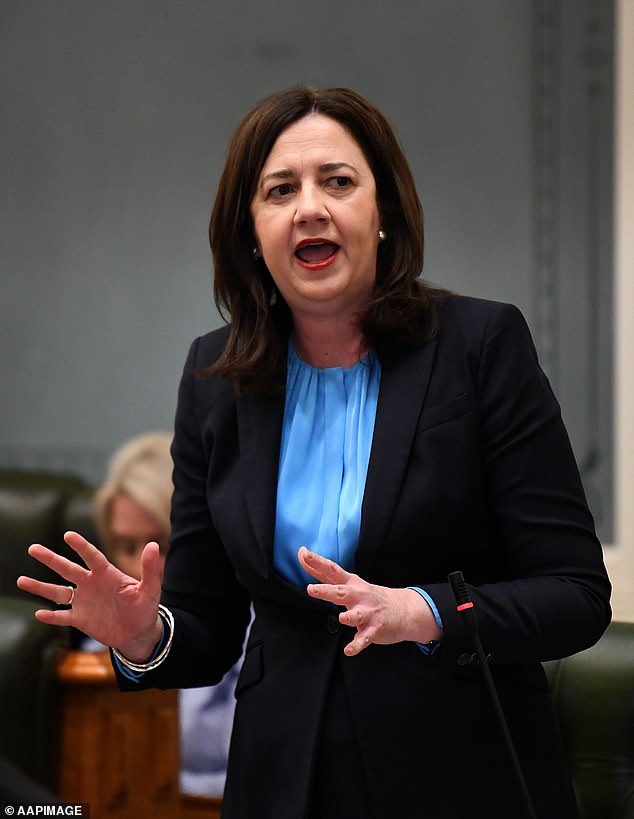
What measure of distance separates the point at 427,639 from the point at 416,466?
0.20m

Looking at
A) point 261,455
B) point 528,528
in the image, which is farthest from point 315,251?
point 528,528

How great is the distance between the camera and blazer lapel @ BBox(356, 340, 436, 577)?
4.20ft

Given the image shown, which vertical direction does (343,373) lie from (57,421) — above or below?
above

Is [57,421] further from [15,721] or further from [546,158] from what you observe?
[15,721]

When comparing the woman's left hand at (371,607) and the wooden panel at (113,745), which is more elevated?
→ the woman's left hand at (371,607)

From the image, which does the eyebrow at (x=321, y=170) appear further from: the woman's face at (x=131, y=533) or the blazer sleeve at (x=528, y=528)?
the woman's face at (x=131, y=533)

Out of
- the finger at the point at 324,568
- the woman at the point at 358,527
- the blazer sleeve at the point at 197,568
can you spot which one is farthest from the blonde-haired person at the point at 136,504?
the finger at the point at 324,568

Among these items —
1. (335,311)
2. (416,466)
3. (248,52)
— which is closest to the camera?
(416,466)

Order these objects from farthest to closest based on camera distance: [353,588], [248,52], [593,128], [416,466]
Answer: [248,52] < [593,128] < [416,466] < [353,588]

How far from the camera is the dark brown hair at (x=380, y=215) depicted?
1.42m

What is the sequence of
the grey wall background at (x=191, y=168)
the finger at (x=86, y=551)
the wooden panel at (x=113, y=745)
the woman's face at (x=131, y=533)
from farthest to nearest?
the grey wall background at (x=191, y=168)
the woman's face at (x=131, y=533)
the wooden panel at (x=113, y=745)
the finger at (x=86, y=551)

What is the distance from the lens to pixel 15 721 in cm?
206

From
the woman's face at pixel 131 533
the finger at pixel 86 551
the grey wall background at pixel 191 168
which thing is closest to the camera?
the finger at pixel 86 551

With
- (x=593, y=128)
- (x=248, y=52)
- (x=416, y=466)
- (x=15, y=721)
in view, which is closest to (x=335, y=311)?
(x=416, y=466)
